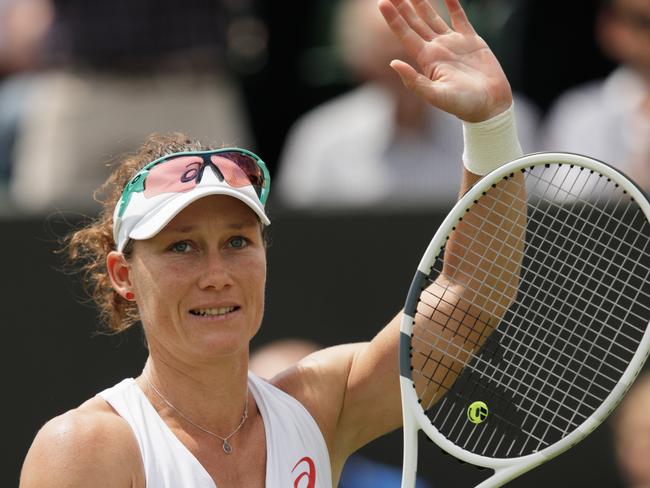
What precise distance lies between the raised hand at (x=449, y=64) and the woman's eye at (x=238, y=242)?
566 mm

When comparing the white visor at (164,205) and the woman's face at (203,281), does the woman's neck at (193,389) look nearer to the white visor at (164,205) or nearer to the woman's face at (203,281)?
the woman's face at (203,281)

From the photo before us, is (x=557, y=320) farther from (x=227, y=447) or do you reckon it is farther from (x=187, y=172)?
(x=187, y=172)

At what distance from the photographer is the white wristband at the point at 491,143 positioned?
11.4 ft

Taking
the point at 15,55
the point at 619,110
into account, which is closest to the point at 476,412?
the point at 619,110

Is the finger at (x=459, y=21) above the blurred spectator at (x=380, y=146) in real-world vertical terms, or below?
above

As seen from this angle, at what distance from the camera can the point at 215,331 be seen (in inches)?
131

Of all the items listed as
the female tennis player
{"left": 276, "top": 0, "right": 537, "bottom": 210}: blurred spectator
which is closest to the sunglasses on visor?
the female tennis player

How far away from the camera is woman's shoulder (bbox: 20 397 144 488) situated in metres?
3.14

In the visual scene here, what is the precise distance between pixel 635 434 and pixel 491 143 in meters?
2.59

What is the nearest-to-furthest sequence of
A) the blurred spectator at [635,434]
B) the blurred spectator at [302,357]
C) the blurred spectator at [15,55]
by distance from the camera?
1. the blurred spectator at [302,357]
2. the blurred spectator at [635,434]
3. the blurred spectator at [15,55]

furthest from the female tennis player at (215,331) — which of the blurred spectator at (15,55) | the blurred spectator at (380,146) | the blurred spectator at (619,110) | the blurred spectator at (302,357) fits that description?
the blurred spectator at (15,55)

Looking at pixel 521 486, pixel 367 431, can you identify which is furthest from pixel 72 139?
pixel 367 431

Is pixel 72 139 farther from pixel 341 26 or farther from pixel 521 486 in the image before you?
pixel 521 486

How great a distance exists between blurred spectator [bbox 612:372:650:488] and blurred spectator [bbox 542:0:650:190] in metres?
1.28
